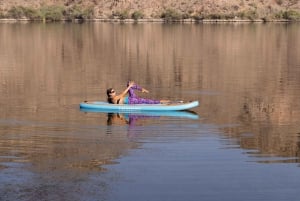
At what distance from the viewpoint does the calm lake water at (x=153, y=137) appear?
17.5 meters

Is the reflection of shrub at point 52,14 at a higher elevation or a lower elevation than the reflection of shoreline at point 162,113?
higher

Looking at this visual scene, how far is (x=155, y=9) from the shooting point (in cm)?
14625

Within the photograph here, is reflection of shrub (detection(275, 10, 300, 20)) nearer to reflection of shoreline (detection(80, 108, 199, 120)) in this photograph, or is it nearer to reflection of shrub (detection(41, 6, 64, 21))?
reflection of shrub (detection(41, 6, 64, 21))

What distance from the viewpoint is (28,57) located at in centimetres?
5697

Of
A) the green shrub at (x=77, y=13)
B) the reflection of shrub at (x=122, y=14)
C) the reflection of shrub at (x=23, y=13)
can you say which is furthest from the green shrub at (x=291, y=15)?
the reflection of shrub at (x=23, y=13)

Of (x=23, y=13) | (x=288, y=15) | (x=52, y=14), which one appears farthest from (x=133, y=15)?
(x=288, y=15)

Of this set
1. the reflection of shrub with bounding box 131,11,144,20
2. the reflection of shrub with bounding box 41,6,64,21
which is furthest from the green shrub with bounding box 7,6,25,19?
the reflection of shrub with bounding box 131,11,144,20

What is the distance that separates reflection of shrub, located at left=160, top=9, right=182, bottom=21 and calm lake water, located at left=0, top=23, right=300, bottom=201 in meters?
91.1

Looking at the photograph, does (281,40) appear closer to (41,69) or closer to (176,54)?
(176,54)

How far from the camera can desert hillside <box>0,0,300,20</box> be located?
462ft

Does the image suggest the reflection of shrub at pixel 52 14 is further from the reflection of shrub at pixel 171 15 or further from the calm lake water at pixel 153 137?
the calm lake water at pixel 153 137

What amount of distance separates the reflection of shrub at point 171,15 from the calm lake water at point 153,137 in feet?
299

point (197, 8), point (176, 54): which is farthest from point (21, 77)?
point (197, 8)

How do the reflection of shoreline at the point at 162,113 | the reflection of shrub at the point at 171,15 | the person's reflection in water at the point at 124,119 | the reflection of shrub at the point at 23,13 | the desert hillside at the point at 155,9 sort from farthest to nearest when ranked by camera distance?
the desert hillside at the point at 155,9 < the reflection of shrub at the point at 171,15 < the reflection of shrub at the point at 23,13 < the reflection of shoreline at the point at 162,113 < the person's reflection in water at the point at 124,119
